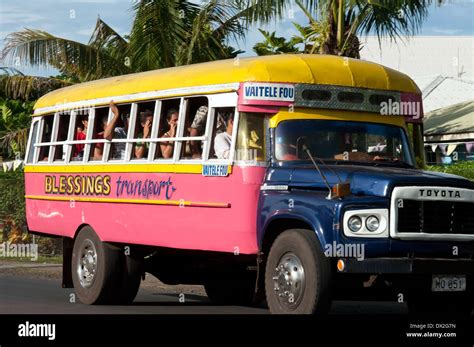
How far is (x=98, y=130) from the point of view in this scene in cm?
1559

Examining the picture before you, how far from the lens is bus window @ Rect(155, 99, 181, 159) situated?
45.0 feet

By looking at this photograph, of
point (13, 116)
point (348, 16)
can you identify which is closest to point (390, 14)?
point (348, 16)

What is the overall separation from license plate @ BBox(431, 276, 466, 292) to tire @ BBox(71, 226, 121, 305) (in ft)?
16.4

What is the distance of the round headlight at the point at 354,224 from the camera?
35.6 feet

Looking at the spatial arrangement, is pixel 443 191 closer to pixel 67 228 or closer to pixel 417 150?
pixel 417 150

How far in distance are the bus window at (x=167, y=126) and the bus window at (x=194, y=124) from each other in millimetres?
241

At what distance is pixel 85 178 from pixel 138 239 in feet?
5.84

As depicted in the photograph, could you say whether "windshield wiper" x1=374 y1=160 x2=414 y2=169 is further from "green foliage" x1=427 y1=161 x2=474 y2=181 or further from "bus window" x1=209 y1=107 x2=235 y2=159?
"green foliage" x1=427 y1=161 x2=474 y2=181

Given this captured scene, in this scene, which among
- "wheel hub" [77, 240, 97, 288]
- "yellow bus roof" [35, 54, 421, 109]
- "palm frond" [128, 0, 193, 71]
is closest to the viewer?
"yellow bus roof" [35, 54, 421, 109]

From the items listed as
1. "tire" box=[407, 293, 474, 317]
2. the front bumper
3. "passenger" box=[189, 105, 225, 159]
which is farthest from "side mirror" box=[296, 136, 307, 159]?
"tire" box=[407, 293, 474, 317]

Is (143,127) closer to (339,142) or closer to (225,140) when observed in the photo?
(225,140)

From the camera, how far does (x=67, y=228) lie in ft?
52.2

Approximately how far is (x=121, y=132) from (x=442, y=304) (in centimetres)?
469

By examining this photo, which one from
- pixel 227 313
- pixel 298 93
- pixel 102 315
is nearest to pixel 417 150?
pixel 298 93
